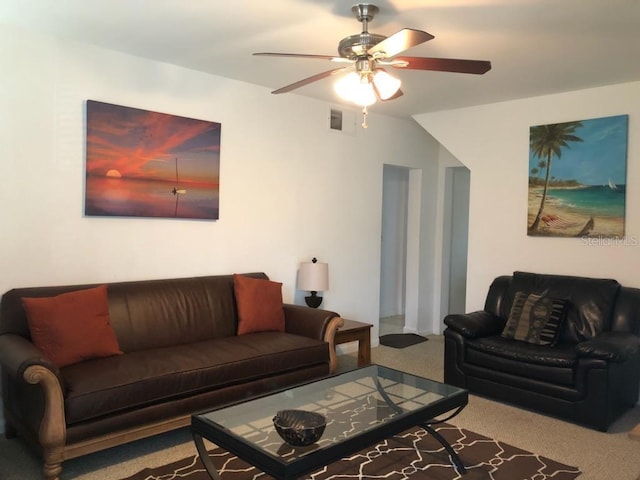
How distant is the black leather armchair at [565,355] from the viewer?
3311mm

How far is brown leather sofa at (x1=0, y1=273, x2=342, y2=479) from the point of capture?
2.47 meters

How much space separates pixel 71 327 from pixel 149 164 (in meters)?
1.33

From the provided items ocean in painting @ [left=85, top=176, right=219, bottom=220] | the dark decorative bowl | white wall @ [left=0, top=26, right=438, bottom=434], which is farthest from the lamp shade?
the dark decorative bowl

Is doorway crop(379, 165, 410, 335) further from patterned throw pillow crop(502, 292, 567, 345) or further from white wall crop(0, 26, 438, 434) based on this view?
patterned throw pillow crop(502, 292, 567, 345)

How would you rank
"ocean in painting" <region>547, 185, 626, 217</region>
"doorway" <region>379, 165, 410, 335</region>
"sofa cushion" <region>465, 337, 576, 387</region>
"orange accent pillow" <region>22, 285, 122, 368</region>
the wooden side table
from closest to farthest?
"orange accent pillow" <region>22, 285, 122, 368</region>
"sofa cushion" <region>465, 337, 576, 387</region>
"ocean in painting" <region>547, 185, 626, 217</region>
the wooden side table
"doorway" <region>379, 165, 410, 335</region>

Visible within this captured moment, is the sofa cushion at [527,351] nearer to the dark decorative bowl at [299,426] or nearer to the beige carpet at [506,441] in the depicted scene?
the beige carpet at [506,441]

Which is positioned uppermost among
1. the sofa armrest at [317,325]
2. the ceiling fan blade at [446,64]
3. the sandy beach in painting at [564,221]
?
the ceiling fan blade at [446,64]

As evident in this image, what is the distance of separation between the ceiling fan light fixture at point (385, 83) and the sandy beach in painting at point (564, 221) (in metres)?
2.32

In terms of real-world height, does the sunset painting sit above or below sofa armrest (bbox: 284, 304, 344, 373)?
above

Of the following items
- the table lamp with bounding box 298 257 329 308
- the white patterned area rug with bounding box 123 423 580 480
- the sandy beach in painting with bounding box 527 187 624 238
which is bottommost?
the white patterned area rug with bounding box 123 423 580 480

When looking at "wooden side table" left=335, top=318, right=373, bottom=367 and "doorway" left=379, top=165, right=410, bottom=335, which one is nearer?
"wooden side table" left=335, top=318, right=373, bottom=367

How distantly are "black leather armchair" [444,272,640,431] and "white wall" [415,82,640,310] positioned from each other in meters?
0.25

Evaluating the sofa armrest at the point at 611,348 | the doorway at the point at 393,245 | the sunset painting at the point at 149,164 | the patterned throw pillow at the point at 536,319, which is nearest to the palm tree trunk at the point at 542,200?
the patterned throw pillow at the point at 536,319

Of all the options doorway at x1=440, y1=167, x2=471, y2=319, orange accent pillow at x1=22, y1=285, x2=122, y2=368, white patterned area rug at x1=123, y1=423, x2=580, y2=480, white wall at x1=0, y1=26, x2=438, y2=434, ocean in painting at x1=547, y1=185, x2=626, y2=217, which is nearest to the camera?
white patterned area rug at x1=123, y1=423, x2=580, y2=480
